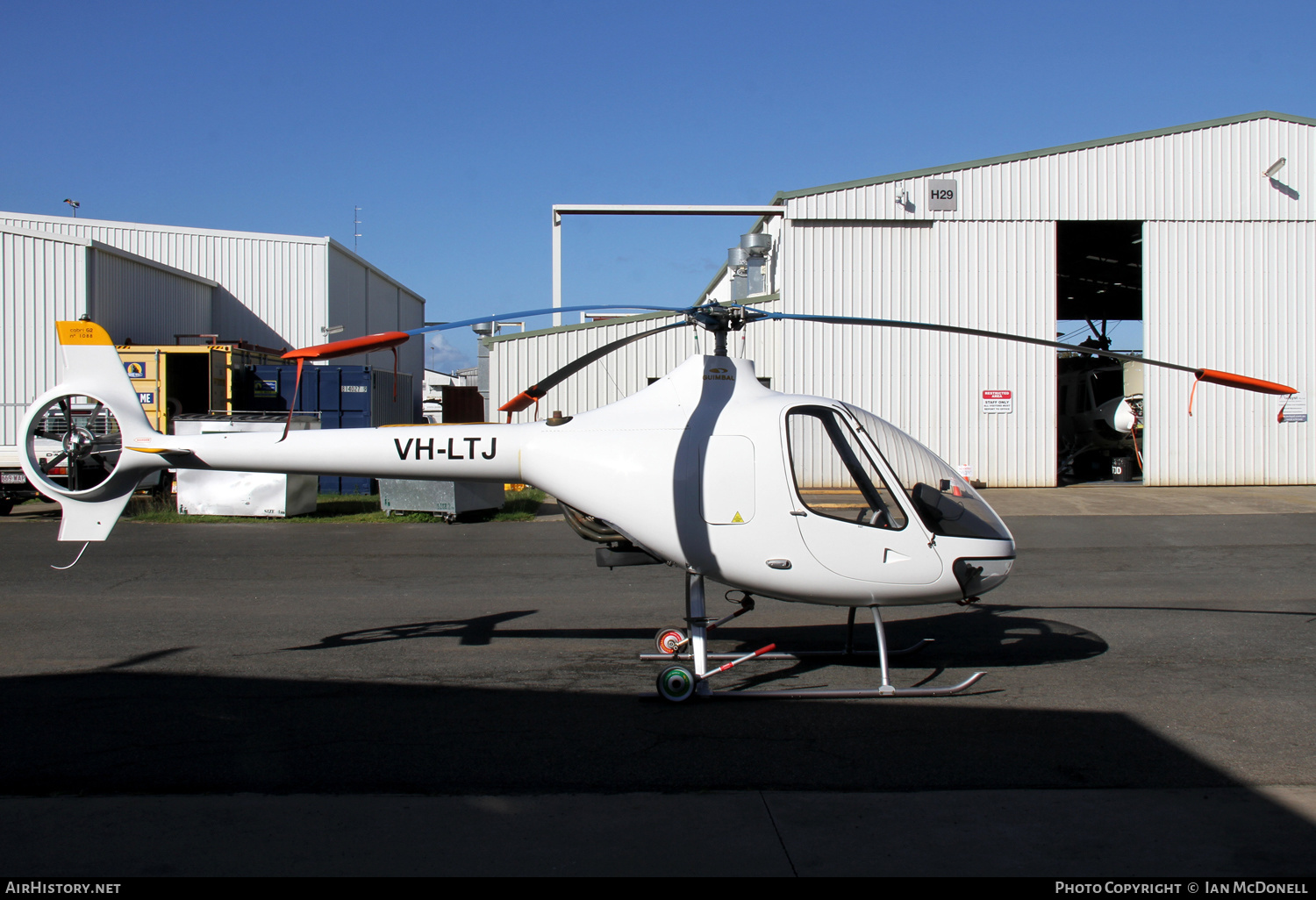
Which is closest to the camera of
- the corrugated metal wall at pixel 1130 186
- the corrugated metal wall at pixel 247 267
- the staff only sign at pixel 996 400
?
the corrugated metal wall at pixel 1130 186

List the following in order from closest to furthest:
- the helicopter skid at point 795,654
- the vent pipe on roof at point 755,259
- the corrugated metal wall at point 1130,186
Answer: the helicopter skid at point 795,654
the corrugated metal wall at point 1130,186
the vent pipe on roof at point 755,259

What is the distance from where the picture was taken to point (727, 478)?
6277 mm

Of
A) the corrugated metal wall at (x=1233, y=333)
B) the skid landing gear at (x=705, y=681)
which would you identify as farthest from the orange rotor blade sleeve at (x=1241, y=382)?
the corrugated metal wall at (x=1233, y=333)

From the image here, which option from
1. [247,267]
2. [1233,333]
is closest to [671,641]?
[1233,333]

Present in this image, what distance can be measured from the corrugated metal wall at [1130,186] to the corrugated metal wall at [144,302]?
14968 millimetres

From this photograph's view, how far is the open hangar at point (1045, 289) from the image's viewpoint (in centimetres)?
2002

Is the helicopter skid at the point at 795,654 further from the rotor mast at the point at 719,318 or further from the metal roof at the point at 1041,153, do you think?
the metal roof at the point at 1041,153

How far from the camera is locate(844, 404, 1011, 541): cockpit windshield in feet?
20.5

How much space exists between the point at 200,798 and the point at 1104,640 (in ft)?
21.7

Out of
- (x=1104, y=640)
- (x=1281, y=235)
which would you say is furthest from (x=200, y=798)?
(x=1281, y=235)

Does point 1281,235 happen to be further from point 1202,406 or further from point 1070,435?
point 1070,435

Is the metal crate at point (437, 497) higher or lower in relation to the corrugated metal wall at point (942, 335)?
lower

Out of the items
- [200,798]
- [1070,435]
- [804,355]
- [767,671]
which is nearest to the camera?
[200,798]

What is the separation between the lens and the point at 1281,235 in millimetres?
20312
